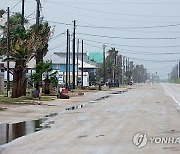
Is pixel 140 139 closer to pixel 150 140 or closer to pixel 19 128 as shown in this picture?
pixel 150 140

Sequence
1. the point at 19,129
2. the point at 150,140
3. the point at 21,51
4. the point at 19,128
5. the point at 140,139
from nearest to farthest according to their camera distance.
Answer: the point at 150,140 → the point at 140,139 → the point at 19,129 → the point at 19,128 → the point at 21,51

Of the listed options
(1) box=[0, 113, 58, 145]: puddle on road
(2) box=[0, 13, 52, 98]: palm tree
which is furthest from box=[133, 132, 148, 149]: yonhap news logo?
(2) box=[0, 13, 52, 98]: palm tree

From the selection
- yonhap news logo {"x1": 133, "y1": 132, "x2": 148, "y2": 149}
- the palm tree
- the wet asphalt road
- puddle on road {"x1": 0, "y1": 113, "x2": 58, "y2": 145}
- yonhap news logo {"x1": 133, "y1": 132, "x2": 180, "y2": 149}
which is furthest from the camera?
the palm tree

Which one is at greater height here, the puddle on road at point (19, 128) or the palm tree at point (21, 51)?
the palm tree at point (21, 51)

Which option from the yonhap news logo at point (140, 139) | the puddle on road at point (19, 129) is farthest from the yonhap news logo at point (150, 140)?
the puddle on road at point (19, 129)

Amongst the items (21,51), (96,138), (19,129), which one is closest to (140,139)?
(96,138)

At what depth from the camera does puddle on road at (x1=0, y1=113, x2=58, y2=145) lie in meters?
16.7

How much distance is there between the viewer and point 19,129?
19.4 metres

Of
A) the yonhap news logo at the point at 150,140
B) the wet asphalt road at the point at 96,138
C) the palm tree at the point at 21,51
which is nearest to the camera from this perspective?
the wet asphalt road at the point at 96,138

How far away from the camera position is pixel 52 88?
5506cm

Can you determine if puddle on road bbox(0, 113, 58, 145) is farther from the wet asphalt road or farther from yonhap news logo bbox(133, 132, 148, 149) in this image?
yonhap news logo bbox(133, 132, 148, 149)

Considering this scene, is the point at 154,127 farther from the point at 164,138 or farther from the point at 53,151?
the point at 53,151

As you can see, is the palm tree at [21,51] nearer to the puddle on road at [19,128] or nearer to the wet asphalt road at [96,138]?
the puddle on road at [19,128]

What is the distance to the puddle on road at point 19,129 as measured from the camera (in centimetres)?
1670
